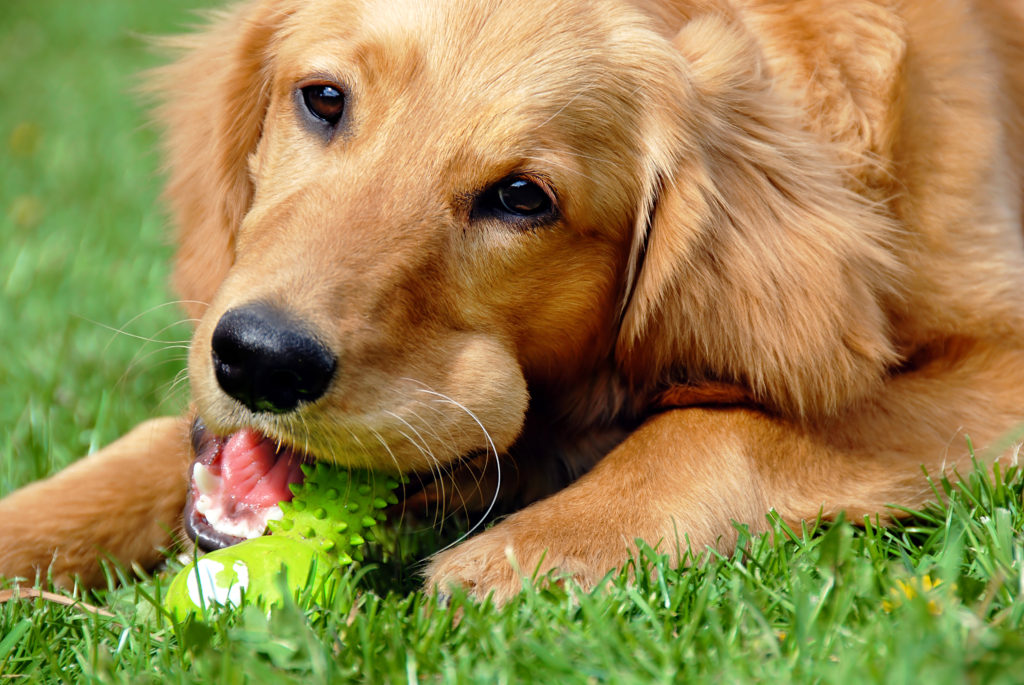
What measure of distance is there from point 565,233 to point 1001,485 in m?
1.04

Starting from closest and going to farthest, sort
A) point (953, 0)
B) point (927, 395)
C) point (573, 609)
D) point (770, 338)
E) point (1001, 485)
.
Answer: point (573, 609) < point (1001, 485) < point (770, 338) < point (927, 395) < point (953, 0)

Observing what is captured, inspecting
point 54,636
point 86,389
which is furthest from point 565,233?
point 86,389

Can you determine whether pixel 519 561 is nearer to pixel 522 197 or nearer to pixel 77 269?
pixel 522 197

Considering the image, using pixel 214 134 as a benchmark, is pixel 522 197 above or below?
above

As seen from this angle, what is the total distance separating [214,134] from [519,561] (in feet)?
4.52

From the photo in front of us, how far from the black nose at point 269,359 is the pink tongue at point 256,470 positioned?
240 millimetres

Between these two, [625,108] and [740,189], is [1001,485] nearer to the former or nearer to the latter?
[740,189]

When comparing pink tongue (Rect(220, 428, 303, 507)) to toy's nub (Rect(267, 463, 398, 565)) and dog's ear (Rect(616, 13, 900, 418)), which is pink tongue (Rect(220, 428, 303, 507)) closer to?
toy's nub (Rect(267, 463, 398, 565))

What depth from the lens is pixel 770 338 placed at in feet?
7.73

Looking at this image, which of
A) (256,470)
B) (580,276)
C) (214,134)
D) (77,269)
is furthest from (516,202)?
(77,269)

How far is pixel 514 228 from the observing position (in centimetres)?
227

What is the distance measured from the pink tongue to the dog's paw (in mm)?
353

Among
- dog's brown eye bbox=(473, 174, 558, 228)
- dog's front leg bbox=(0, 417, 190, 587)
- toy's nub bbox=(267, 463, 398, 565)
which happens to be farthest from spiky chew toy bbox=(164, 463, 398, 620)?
dog's brown eye bbox=(473, 174, 558, 228)

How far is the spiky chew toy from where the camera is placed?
191cm
